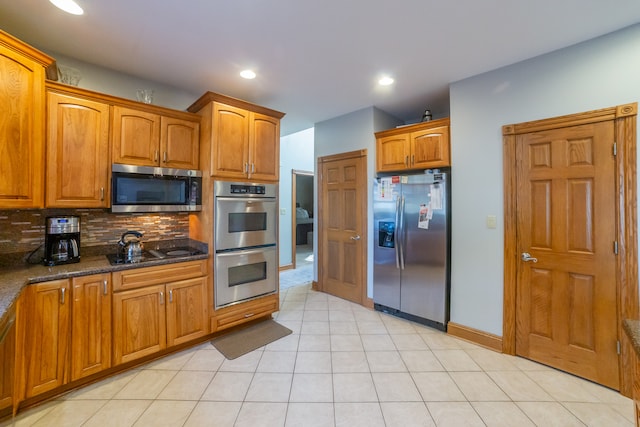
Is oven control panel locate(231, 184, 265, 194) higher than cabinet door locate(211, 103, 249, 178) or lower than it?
lower

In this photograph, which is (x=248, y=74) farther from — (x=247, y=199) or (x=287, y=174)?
(x=287, y=174)

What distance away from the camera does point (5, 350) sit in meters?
1.49

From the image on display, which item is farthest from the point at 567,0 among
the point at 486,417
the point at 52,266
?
the point at 52,266

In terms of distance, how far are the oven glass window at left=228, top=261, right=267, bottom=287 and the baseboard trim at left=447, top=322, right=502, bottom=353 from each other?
2032 mm

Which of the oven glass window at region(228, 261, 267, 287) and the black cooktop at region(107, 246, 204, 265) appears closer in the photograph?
the black cooktop at region(107, 246, 204, 265)

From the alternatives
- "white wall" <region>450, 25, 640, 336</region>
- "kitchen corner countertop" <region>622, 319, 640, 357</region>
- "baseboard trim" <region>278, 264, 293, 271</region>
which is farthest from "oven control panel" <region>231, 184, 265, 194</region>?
"baseboard trim" <region>278, 264, 293, 271</region>

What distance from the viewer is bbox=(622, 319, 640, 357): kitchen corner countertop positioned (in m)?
0.92

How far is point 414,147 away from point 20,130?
10.8 ft

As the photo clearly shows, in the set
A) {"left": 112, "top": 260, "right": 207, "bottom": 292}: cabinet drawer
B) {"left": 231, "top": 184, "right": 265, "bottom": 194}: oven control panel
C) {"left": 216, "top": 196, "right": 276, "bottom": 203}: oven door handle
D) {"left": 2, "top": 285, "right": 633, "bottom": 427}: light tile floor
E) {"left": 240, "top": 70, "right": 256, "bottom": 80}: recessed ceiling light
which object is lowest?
{"left": 2, "top": 285, "right": 633, "bottom": 427}: light tile floor

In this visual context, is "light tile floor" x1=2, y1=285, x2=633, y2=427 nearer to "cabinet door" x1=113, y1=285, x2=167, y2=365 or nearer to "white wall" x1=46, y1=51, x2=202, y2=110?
"cabinet door" x1=113, y1=285, x2=167, y2=365

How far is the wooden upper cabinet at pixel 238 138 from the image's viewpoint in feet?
8.07

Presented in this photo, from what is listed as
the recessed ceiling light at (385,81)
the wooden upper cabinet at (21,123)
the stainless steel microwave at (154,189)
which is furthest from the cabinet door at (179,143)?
the recessed ceiling light at (385,81)

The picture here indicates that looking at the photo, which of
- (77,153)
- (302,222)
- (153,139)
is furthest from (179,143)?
(302,222)

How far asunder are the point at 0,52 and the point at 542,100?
3.83 meters
